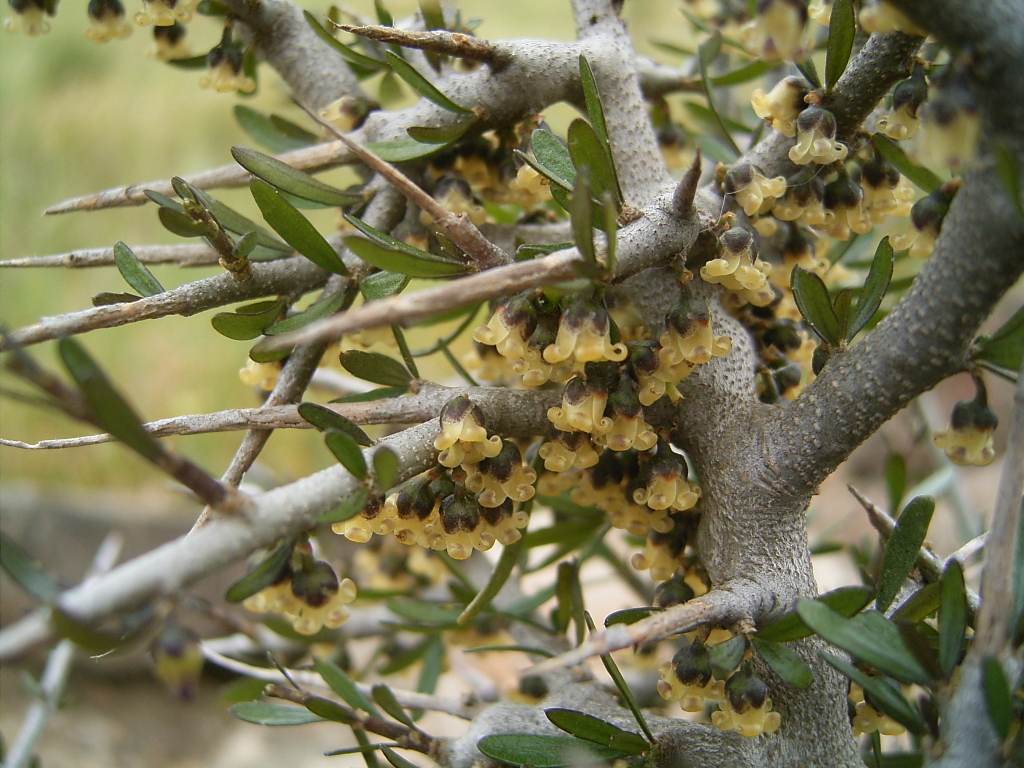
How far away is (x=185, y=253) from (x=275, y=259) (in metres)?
0.08

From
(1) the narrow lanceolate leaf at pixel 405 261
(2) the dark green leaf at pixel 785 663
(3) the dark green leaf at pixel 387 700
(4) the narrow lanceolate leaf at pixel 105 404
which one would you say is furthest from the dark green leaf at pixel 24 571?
(2) the dark green leaf at pixel 785 663

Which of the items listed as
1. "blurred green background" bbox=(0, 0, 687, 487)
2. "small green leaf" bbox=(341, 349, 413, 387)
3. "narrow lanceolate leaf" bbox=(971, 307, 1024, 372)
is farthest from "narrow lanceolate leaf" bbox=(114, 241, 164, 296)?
"blurred green background" bbox=(0, 0, 687, 487)

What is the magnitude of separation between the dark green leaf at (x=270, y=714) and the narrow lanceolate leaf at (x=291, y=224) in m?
0.41

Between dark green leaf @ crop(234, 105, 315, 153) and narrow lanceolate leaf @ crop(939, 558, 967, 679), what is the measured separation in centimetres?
73

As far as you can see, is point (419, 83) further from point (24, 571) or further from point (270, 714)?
point (270, 714)

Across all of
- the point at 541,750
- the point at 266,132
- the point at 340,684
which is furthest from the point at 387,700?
the point at 266,132

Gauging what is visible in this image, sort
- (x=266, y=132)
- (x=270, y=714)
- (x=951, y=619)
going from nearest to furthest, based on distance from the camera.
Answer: (x=951, y=619) → (x=270, y=714) → (x=266, y=132)

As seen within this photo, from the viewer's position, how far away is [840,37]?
583mm

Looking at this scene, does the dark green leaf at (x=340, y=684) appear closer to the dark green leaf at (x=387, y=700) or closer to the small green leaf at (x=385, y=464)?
the dark green leaf at (x=387, y=700)

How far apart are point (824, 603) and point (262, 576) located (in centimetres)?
38

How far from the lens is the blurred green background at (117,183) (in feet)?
7.57

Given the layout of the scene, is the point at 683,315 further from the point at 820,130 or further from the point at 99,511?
the point at 99,511

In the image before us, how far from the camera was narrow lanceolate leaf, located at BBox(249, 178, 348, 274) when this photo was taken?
591 mm

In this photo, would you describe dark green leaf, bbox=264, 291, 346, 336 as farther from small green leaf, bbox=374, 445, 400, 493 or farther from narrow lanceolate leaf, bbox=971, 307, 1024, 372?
narrow lanceolate leaf, bbox=971, 307, 1024, 372
